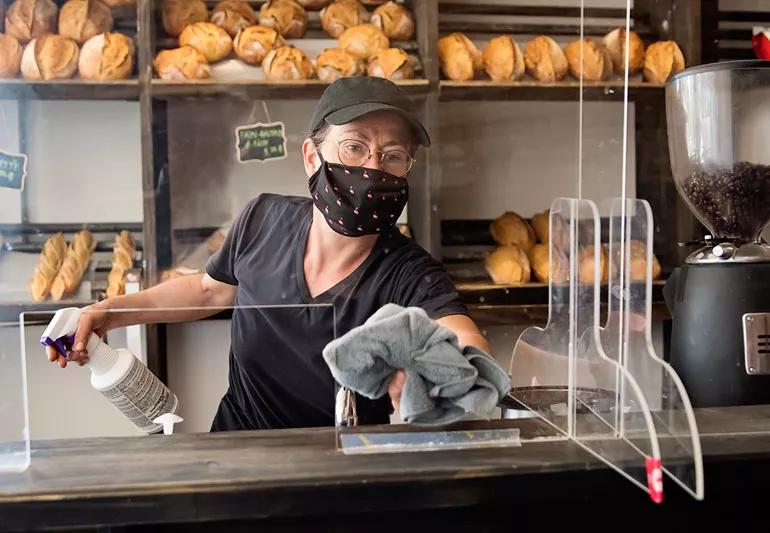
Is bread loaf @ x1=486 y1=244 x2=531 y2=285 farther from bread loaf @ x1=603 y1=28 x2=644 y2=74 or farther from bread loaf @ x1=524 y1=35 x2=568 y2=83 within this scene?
bread loaf @ x1=603 y1=28 x2=644 y2=74

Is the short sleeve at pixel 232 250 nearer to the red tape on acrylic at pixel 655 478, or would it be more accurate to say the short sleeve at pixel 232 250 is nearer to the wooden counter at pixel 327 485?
the wooden counter at pixel 327 485

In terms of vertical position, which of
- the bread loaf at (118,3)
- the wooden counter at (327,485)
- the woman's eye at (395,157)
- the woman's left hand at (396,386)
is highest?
the bread loaf at (118,3)

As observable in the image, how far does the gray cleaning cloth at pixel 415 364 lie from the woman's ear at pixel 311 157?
0.35m

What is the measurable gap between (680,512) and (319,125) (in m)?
0.66

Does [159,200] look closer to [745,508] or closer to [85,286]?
[85,286]

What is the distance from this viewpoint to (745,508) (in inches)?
31.9

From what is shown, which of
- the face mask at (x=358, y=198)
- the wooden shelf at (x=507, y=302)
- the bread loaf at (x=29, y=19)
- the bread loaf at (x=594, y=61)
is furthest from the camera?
the bread loaf at (x=29, y=19)

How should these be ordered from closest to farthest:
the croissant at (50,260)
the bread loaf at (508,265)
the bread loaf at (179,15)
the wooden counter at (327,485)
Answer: the wooden counter at (327,485) < the croissant at (50,260) < the bread loaf at (508,265) < the bread loaf at (179,15)

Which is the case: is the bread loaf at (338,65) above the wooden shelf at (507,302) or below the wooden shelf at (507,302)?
above

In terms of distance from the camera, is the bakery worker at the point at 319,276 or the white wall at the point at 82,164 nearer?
the bakery worker at the point at 319,276

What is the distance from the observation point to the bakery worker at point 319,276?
852mm

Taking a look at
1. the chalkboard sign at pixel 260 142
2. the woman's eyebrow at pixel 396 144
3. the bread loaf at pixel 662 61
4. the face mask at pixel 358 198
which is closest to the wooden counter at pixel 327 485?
the face mask at pixel 358 198

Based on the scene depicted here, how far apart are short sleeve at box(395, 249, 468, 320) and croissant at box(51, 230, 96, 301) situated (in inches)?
36.5

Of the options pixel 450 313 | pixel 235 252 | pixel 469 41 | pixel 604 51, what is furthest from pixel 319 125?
pixel 469 41
